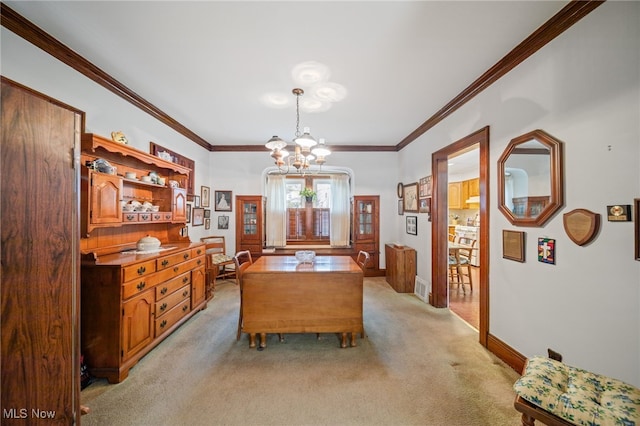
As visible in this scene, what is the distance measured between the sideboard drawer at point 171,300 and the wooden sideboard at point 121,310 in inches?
0.4

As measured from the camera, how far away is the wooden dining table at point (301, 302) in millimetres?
2469

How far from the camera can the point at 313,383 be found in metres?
1.97

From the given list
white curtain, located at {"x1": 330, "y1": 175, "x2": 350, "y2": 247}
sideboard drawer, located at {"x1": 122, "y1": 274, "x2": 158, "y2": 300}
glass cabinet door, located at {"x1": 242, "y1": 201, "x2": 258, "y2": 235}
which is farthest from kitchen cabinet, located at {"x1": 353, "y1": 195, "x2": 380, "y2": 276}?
sideboard drawer, located at {"x1": 122, "y1": 274, "x2": 158, "y2": 300}

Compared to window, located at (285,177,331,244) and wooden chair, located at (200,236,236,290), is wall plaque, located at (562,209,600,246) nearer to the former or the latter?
wooden chair, located at (200,236,236,290)

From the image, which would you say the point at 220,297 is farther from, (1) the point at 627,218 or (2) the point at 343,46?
(1) the point at 627,218

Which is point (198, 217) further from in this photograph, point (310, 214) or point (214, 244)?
point (310, 214)

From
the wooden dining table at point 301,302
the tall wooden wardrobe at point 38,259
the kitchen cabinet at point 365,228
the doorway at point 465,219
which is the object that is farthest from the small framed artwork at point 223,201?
the doorway at point 465,219

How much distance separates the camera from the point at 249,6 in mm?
1598

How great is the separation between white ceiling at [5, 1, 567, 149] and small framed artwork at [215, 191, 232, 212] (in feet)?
7.30

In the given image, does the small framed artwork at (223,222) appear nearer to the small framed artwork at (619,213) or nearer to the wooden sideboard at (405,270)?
the wooden sideboard at (405,270)

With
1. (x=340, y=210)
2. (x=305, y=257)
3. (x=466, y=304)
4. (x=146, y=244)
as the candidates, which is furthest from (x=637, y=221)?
(x=340, y=210)

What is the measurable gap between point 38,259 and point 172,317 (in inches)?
71.5

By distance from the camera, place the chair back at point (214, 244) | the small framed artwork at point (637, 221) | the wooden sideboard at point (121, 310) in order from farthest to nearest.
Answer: the chair back at point (214, 244) → the wooden sideboard at point (121, 310) → the small framed artwork at point (637, 221)

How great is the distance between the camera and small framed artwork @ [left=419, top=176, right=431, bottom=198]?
12.2 ft
